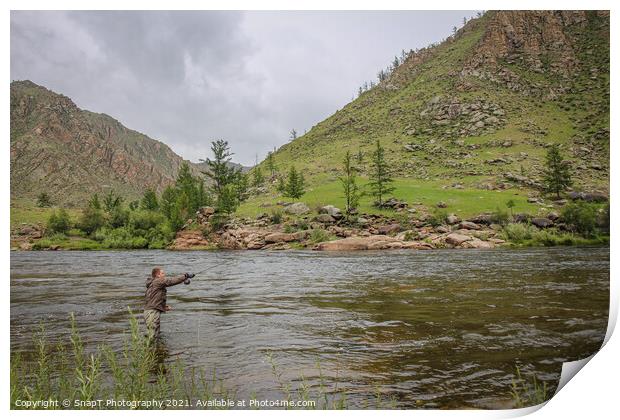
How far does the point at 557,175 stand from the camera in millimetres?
33438

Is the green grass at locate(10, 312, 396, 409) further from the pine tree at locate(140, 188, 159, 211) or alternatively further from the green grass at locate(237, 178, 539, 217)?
the pine tree at locate(140, 188, 159, 211)

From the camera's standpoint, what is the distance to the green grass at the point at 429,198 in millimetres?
37688

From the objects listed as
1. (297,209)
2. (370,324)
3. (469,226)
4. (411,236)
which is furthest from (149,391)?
A: (297,209)

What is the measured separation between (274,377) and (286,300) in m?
6.05

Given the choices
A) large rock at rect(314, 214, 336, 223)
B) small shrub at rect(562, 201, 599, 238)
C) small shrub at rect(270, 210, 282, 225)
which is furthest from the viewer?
small shrub at rect(270, 210, 282, 225)

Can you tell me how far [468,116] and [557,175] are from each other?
172 feet

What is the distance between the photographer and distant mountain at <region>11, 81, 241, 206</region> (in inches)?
294

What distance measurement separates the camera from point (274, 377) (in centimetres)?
548

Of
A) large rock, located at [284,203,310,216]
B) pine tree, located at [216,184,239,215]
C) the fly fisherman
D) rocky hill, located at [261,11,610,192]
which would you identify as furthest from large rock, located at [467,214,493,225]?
the fly fisherman

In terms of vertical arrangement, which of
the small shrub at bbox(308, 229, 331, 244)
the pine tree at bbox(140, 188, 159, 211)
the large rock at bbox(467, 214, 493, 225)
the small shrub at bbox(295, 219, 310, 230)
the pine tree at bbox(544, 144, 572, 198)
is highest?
the pine tree at bbox(140, 188, 159, 211)

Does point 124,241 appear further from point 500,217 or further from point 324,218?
point 500,217

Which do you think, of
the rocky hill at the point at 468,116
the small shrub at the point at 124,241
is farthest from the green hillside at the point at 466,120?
the small shrub at the point at 124,241

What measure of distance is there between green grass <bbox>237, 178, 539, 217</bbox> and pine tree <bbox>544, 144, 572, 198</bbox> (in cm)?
226

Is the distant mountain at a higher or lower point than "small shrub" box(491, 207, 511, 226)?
higher
